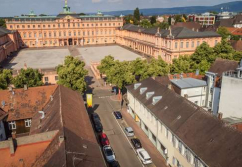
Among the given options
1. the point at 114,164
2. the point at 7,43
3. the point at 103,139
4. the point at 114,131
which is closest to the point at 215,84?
the point at 114,131

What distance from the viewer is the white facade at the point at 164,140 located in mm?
24677

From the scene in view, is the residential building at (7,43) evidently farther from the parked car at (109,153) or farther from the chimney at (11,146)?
the chimney at (11,146)

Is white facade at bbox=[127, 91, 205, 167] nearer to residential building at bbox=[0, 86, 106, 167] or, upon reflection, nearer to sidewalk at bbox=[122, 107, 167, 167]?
sidewalk at bbox=[122, 107, 167, 167]

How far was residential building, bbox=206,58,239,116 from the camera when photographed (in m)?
36.4

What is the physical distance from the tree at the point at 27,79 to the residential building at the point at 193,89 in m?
27.1

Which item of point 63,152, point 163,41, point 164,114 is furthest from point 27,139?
point 163,41

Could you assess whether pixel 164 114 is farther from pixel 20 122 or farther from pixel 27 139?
pixel 20 122

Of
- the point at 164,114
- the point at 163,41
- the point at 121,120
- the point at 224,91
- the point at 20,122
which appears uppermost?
the point at 163,41

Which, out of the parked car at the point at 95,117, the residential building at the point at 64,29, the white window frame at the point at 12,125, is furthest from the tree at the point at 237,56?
the residential building at the point at 64,29

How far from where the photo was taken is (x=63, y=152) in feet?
64.0

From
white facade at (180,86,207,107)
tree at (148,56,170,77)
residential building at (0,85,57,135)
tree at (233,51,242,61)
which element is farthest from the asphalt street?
tree at (233,51,242,61)

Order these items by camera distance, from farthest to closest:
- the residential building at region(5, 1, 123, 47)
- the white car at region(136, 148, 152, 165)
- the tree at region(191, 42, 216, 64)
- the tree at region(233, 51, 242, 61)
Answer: the residential building at region(5, 1, 123, 47), the tree at region(191, 42, 216, 64), the tree at region(233, 51, 242, 61), the white car at region(136, 148, 152, 165)

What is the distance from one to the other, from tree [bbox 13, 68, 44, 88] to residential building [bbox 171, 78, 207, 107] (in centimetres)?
2714

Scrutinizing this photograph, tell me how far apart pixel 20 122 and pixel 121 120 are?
17.6m
